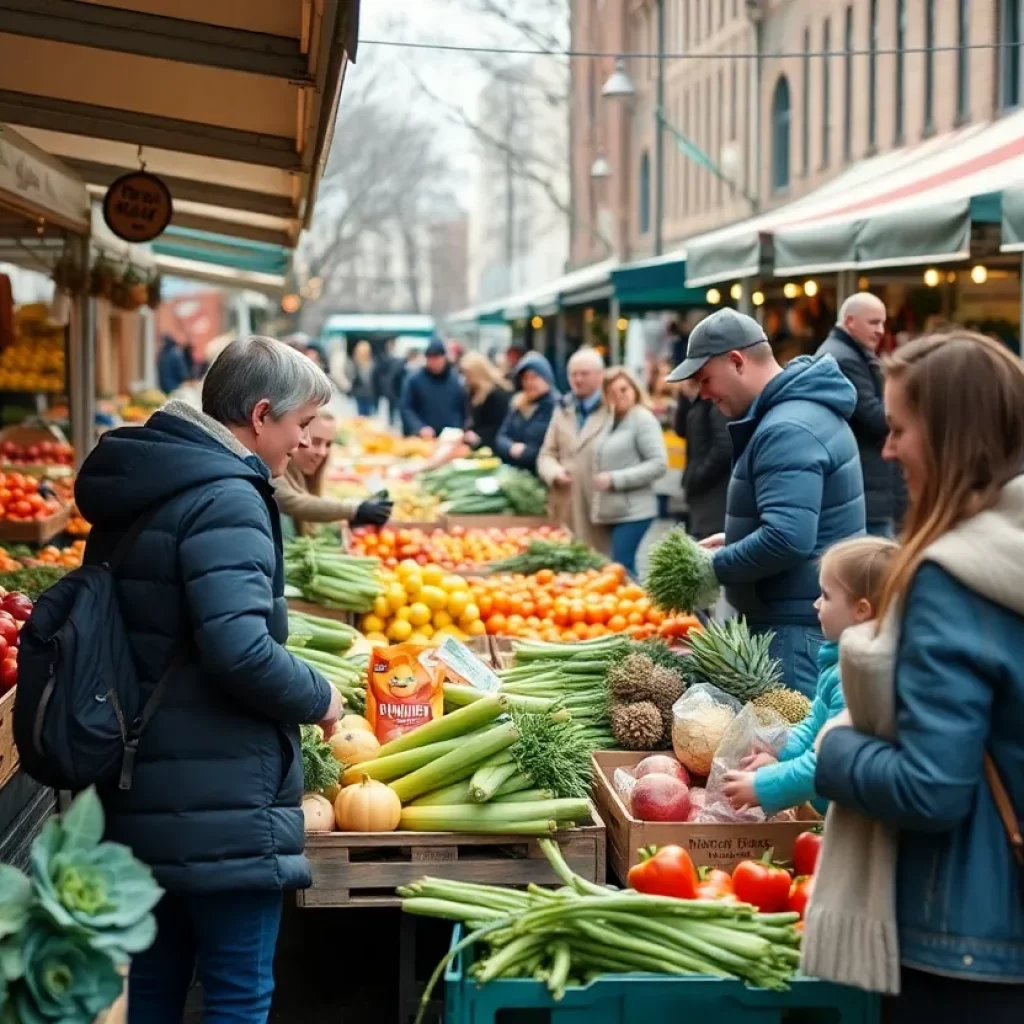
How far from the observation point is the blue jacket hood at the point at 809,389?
18.2 ft

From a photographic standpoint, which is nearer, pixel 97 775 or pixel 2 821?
pixel 97 775

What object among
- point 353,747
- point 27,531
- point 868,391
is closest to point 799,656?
point 353,747

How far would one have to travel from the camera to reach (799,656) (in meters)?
5.77

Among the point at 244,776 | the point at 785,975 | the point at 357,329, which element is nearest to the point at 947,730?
the point at 785,975

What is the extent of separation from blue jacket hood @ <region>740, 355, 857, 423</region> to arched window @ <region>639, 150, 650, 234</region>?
1497 inches

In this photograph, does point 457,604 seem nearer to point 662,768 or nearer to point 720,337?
point 720,337

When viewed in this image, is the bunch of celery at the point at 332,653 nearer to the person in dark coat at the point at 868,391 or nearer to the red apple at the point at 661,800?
the red apple at the point at 661,800

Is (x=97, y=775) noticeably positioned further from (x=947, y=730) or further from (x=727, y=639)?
(x=727, y=639)

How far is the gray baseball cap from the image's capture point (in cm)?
554

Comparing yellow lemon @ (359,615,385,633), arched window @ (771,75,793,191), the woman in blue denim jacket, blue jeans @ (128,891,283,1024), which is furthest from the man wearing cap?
arched window @ (771,75,793,191)

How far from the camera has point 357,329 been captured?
177 feet

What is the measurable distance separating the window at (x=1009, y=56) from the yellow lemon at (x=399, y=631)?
13.6 metres

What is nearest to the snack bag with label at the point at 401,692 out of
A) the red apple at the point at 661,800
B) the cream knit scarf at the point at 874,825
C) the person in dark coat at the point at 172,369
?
the red apple at the point at 661,800

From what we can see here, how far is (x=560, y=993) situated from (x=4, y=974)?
1342 millimetres
